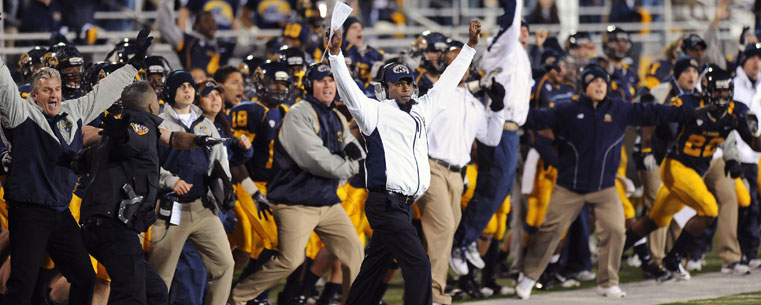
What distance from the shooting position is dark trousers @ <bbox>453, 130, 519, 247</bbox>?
1034 cm

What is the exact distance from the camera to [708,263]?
12078 mm

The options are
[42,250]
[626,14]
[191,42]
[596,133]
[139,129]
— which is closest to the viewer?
[139,129]

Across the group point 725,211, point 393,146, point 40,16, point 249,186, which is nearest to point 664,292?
point 725,211

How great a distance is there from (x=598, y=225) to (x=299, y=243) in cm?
281

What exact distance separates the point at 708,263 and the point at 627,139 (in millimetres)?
2281

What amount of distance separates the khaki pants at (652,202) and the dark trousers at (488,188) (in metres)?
1.82

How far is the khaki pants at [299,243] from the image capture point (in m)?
8.83

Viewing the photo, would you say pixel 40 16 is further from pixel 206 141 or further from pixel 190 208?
pixel 206 141

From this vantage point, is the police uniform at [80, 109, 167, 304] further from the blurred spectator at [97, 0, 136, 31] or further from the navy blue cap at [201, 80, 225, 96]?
the blurred spectator at [97, 0, 136, 31]

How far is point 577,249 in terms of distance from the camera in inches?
444

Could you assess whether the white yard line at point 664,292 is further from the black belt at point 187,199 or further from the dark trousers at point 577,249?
the black belt at point 187,199

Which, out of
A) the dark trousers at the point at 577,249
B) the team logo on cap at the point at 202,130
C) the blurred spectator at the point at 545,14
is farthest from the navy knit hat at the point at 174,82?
the blurred spectator at the point at 545,14

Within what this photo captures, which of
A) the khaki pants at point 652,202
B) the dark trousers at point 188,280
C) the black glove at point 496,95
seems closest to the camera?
the dark trousers at point 188,280

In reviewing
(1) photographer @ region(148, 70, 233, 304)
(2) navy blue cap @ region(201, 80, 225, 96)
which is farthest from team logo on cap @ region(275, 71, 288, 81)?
(1) photographer @ region(148, 70, 233, 304)
